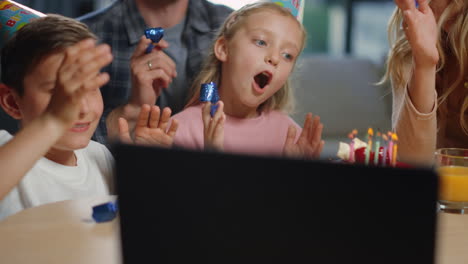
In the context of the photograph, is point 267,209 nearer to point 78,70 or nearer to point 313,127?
point 78,70

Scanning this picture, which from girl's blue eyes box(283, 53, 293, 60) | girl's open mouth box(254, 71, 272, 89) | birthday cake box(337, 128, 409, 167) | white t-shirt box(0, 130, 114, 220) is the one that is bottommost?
white t-shirt box(0, 130, 114, 220)

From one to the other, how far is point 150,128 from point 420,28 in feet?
2.05

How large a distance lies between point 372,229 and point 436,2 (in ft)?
3.99

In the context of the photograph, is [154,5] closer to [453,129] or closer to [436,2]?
[436,2]

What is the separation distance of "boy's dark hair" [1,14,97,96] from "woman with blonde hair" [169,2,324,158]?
284 mm

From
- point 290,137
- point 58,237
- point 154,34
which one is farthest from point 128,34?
point 58,237

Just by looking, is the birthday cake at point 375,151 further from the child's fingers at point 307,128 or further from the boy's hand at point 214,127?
the boy's hand at point 214,127

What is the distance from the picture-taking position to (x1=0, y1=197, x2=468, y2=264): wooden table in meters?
0.72

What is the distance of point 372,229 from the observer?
0.42 metres

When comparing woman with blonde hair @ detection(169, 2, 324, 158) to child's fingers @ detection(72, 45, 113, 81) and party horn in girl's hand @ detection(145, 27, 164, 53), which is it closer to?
party horn in girl's hand @ detection(145, 27, 164, 53)

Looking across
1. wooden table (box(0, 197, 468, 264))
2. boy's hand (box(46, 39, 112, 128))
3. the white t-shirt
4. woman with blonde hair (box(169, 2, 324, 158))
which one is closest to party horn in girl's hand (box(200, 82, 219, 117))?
woman with blonde hair (box(169, 2, 324, 158))

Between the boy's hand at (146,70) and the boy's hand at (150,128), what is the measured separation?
0.32 feet

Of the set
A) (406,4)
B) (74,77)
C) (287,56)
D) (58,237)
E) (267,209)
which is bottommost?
(58,237)

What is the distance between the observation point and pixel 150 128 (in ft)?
3.51
